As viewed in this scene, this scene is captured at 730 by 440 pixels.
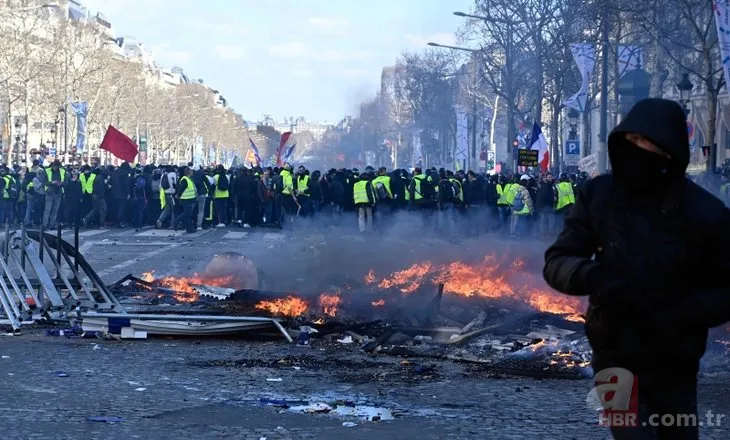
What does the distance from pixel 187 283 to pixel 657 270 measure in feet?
42.9

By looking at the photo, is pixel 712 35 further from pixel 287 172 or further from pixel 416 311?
pixel 416 311

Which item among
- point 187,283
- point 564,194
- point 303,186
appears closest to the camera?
point 187,283

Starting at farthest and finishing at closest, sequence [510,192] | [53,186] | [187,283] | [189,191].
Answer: [53,186] < [189,191] < [510,192] < [187,283]

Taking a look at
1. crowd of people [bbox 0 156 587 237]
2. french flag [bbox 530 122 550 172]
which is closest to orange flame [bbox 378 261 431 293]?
crowd of people [bbox 0 156 587 237]

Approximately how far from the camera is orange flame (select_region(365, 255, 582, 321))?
1425 centimetres

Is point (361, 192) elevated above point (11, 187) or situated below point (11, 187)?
below

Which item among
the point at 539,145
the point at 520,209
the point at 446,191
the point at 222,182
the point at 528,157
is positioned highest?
the point at 539,145

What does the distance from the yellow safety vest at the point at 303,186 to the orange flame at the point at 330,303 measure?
22878 millimetres

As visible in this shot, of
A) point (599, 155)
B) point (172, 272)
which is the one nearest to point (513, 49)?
point (599, 155)

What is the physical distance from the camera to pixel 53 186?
115ft

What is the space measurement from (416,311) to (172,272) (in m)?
8.24

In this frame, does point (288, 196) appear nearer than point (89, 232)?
No

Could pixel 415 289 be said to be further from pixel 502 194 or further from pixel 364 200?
pixel 502 194

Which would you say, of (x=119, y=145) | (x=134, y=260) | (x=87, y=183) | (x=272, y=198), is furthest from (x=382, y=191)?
(x=134, y=260)
